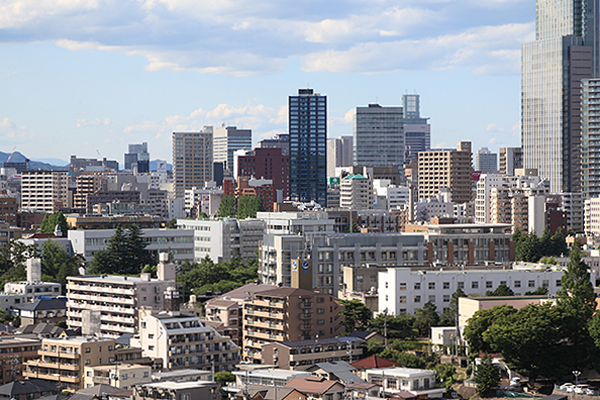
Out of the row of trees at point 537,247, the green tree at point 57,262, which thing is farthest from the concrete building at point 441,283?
the row of trees at point 537,247

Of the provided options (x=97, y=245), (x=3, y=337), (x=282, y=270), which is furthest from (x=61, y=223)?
(x=3, y=337)

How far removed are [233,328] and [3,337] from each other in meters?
17.0

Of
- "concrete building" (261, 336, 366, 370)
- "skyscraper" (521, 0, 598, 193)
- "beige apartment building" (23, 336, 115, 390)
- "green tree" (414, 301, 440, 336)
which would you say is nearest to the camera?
"beige apartment building" (23, 336, 115, 390)

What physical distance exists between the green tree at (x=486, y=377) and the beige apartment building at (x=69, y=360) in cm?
2459

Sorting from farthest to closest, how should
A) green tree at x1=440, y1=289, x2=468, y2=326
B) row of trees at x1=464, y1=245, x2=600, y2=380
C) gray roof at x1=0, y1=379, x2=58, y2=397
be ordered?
1. green tree at x1=440, y1=289, x2=468, y2=326
2. gray roof at x1=0, y1=379, x2=58, y2=397
3. row of trees at x1=464, y1=245, x2=600, y2=380

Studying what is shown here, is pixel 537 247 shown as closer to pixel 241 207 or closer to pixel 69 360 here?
pixel 241 207

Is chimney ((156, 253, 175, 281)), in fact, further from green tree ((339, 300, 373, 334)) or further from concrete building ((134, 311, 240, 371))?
green tree ((339, 300, 373, 334))

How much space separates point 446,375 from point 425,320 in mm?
11588

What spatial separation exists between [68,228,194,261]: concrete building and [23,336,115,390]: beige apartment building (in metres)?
52.7

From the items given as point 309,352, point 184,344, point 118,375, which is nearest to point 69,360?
point 118,375

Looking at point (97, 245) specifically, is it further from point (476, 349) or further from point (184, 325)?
point (476, 349)

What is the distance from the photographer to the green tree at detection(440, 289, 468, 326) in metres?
77.2

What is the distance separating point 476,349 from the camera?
67812 millimetres

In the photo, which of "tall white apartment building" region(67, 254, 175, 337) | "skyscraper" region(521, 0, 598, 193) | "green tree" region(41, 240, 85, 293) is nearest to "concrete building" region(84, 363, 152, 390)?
"tall white apartment building" region(67, 254, 175, 337)
